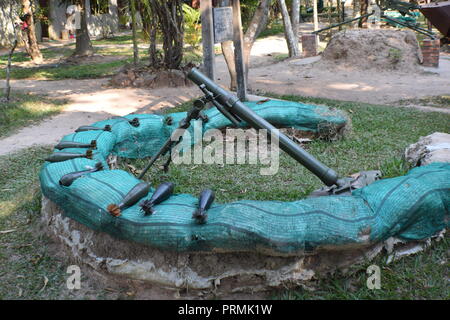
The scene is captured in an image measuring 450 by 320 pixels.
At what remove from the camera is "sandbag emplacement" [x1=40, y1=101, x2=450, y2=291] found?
2.61m

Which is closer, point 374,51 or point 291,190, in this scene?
point 291,190

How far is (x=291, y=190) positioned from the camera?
4.07m

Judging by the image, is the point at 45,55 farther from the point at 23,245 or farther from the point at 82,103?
the point at 23,245

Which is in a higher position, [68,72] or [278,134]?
[68,72]

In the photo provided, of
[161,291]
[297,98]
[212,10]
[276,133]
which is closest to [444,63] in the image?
[297,98]

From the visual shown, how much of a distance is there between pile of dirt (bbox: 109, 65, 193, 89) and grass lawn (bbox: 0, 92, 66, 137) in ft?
5.11

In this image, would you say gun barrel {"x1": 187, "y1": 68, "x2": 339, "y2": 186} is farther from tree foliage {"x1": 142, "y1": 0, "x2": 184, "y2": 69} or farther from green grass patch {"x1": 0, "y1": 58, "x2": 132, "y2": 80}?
→ green grass patch {"x1": 0, "y1": 58, "x2": 132, "y2": 80}

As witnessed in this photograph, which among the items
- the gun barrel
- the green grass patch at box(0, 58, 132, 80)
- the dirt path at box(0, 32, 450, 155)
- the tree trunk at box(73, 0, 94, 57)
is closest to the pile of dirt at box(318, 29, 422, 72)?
the dirt path at box(0, 32, 450, 155)

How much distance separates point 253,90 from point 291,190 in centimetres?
494

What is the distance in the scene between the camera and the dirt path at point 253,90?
22.6 ft

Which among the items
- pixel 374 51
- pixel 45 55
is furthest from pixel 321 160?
pixel 45 55

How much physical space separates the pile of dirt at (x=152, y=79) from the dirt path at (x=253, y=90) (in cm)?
29

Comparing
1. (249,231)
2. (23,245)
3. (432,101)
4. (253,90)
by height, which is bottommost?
(23,245)

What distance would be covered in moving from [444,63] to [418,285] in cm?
1012
